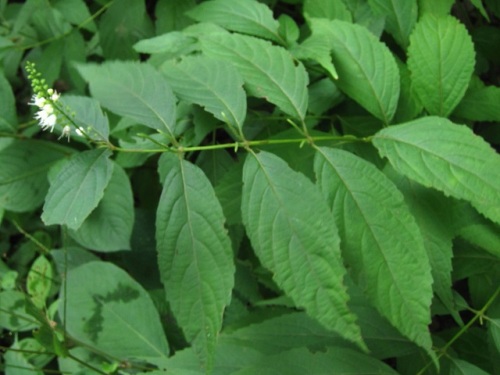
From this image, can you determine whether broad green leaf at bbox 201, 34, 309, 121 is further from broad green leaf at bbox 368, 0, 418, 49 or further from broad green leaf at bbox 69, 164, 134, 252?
broad green leaf at bbox 69, 164, 134, 252

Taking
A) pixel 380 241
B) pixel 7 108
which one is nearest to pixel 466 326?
A: pixel 380 241

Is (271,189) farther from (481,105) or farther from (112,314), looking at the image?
(112,314)

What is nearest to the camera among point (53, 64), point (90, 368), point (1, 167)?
point (90, 368)

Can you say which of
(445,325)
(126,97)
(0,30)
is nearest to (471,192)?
(126,97)

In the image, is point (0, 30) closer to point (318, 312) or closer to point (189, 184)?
point (189, 184)

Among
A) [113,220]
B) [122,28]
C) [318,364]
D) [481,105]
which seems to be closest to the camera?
[318,364]

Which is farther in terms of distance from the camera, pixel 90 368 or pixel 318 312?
pixel 90 368

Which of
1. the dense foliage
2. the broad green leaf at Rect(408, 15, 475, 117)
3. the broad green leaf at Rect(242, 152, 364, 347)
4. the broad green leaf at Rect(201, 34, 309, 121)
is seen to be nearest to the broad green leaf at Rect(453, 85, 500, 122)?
the dense foliage
